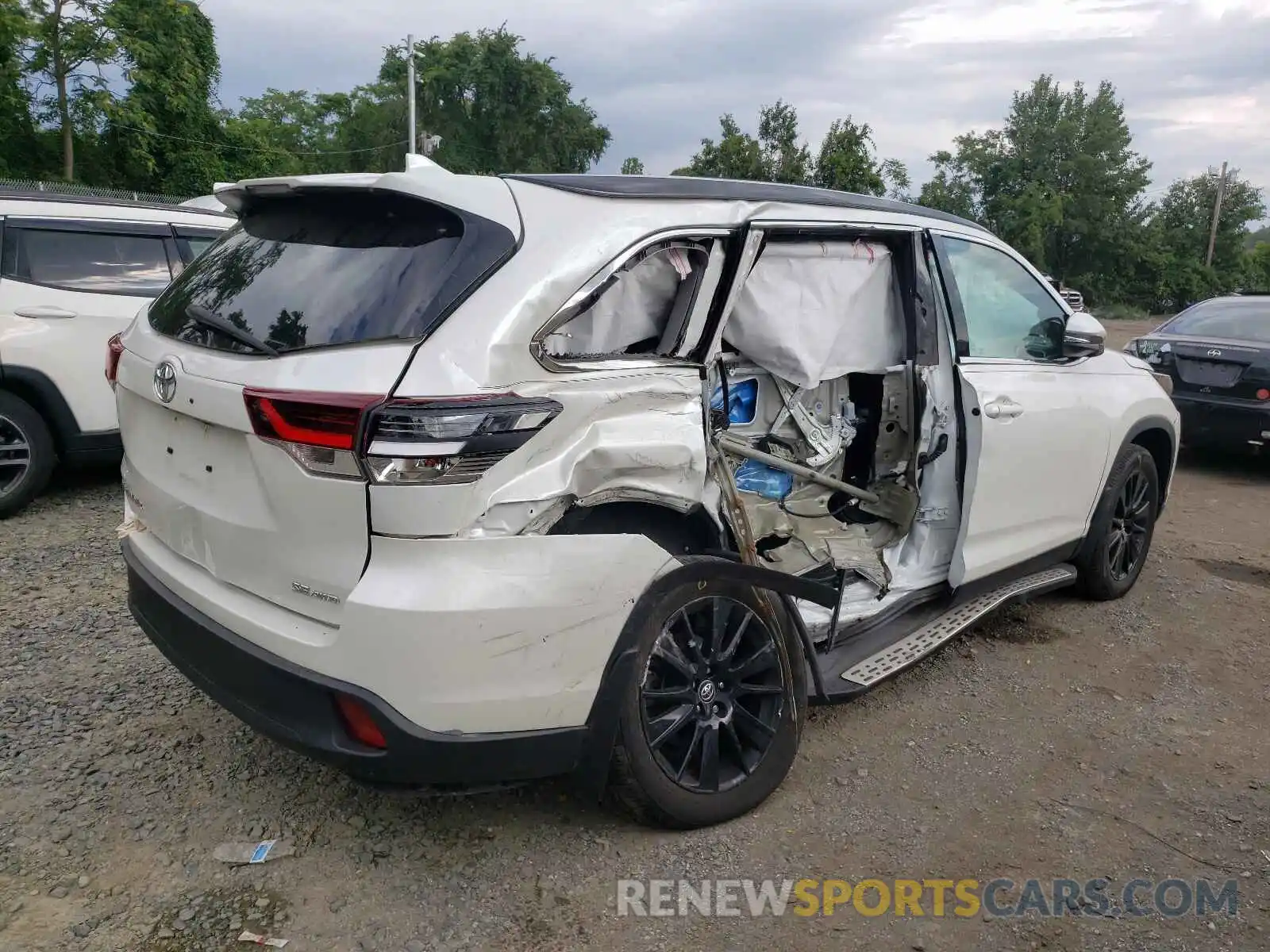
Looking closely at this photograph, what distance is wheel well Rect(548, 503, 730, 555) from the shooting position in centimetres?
242

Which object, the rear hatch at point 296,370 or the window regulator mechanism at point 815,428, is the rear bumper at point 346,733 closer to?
the rear hatch at point 296,370

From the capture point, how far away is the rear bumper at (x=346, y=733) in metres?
2.22

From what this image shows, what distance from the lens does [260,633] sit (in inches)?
93.3

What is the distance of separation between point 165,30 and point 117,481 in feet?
76.2

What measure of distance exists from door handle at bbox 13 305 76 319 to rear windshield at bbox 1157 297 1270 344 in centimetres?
852

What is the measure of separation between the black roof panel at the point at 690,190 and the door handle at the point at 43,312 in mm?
4114

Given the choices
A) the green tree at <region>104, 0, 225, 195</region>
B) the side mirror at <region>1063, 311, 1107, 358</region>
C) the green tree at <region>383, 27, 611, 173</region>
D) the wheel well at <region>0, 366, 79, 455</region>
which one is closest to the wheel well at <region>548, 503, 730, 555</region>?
the side mirror at <region>1063, 311, 1107, 358</region>

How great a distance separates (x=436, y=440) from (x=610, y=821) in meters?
1.38

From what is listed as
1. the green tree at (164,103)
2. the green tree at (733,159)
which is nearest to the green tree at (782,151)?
the green tree at (733,159)

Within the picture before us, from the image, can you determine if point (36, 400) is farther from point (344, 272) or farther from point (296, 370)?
point (296, 370)

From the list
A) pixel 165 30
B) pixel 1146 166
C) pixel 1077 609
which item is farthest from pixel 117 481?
pixel 1146 166

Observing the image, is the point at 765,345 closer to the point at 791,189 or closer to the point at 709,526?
the point at 791,189

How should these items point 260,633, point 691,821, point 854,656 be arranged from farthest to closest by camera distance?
point 854,656 < point 691,821 < point 260,633

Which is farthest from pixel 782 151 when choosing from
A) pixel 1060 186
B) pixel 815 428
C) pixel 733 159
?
pixel 815 428
